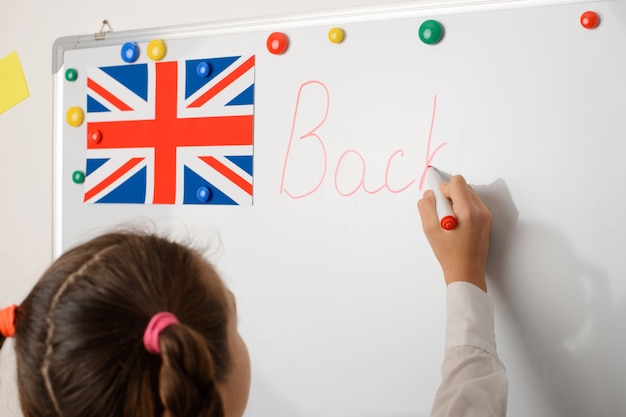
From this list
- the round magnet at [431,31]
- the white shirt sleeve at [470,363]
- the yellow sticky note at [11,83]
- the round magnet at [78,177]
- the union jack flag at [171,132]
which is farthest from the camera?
the yellow sticky note at [11,83]

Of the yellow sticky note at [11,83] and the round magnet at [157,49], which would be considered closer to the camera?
the round magnet at [157,49]

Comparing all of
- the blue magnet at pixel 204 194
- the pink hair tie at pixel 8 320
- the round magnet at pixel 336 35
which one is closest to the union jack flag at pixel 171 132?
the blue magnet at pixel 204 194

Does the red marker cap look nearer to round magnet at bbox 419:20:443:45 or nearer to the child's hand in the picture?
the child's hand

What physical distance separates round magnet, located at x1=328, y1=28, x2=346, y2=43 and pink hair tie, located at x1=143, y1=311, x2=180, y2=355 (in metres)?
0.48

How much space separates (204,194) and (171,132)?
114mm

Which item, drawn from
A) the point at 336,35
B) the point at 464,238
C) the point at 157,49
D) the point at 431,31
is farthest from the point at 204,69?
the point at 464,238

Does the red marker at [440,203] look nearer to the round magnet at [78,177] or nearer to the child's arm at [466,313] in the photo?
the child's arm at [466,313]

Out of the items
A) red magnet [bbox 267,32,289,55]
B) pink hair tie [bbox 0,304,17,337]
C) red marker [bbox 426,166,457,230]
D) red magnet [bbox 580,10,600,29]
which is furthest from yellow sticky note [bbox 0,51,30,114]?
red magnet [bbox 580,10,600,29]

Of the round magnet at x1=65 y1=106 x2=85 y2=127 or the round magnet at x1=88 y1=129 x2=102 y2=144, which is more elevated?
the round magnet at x1=65 y1=106 x2=85 y2=127

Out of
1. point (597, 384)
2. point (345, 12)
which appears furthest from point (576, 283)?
point (345, 12)

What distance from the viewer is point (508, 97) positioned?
0.78 m

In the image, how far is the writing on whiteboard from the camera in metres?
0.84

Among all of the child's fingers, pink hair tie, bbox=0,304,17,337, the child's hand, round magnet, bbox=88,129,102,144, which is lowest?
pink hair tie, bbox=0,304,17,337

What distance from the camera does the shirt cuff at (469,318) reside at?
72 cm
